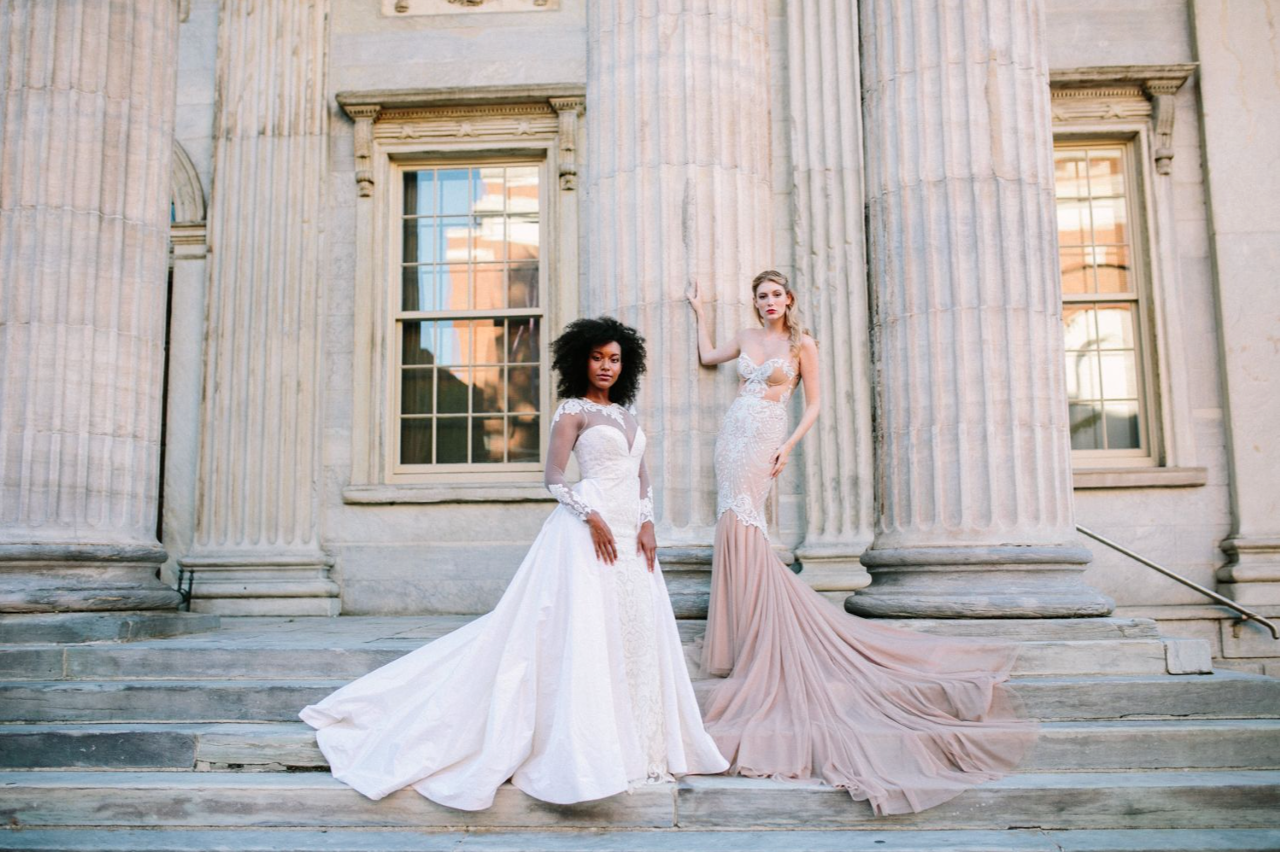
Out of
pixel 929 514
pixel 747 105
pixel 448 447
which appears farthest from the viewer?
pixel 448 447

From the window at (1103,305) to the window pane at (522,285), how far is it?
494 cm

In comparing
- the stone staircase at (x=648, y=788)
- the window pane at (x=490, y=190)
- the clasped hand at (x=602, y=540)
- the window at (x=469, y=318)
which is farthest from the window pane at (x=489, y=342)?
the clasped hand at (x=602, y=540)

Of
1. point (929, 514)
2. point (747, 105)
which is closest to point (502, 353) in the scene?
point (747, 105)

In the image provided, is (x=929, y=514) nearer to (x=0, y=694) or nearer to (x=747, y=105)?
(x=747, y=105)

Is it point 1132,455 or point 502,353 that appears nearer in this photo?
point 1132,455

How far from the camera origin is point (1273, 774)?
16.0 ft

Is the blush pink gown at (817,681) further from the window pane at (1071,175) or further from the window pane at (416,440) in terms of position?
the window pane at (1071,175)

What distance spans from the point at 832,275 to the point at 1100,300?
2.54 metres

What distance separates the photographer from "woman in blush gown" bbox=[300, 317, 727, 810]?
183 inches

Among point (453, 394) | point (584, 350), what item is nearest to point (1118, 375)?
point (453, 394)

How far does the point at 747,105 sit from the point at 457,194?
4692 millimetres

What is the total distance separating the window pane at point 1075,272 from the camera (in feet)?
33.7

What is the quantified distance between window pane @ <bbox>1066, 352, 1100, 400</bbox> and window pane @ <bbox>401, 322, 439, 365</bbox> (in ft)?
19.5

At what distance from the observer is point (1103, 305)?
33.5 feet
